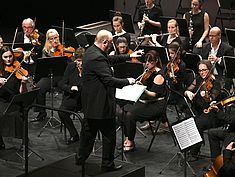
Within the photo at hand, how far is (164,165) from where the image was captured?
24.7 feet

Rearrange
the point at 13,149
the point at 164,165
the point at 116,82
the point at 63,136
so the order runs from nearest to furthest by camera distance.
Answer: the point at 116,82 < the point at 164,165 < the point at 13,149 < the point at 63,136

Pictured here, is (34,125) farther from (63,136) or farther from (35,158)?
(35,158)

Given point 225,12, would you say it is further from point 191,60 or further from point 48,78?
point 48,78

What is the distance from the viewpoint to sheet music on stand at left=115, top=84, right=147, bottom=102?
277 inches

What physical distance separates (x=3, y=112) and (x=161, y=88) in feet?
6.67

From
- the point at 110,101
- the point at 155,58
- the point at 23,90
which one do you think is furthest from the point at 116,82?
the point at 23,90

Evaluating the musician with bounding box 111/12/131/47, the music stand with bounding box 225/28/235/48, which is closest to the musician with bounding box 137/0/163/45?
the musician with bounding box 111/12/131/47

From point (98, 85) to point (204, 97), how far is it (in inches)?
70.6

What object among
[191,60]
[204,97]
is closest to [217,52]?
[191,60]

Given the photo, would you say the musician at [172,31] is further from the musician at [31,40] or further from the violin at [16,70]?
the violin at [16,70]

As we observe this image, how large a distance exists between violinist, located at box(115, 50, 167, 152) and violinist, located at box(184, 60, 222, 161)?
0.36 meters

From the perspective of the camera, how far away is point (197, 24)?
407 inches

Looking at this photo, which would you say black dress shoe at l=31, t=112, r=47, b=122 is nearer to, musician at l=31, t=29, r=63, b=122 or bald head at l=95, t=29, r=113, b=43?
musician at l=31, t=29, r=63, b=122

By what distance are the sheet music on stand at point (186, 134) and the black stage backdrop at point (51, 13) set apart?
7.70m
